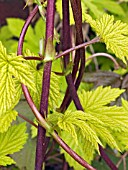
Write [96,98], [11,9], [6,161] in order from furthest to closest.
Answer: [11,9], [96,98], [6,161]

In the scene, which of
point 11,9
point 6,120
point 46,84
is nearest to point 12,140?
point 6,120

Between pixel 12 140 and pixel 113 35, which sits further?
pixel 12 140

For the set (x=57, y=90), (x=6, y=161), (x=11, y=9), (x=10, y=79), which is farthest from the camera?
(x=11, y=9)

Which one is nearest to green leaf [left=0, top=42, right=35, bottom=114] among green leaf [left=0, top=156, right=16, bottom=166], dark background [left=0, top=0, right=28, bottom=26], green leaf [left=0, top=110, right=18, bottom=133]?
green leaf [left=0, top=110, right=18, bottom=133]

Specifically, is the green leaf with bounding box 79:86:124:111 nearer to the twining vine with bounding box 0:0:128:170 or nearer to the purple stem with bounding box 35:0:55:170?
the twining vine with bounding box 0:0:128:170

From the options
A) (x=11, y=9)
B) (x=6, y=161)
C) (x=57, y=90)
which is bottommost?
(x=6, y=161)

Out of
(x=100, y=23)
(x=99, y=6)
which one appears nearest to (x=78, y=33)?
(x=100, y=23)

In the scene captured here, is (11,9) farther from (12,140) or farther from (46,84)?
(46,84)

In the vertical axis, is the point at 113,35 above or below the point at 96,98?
above
